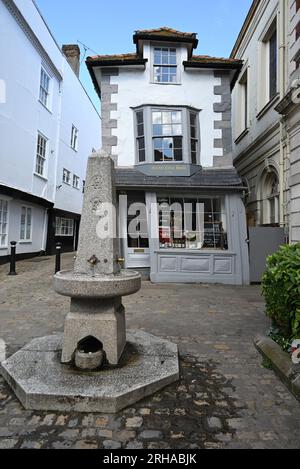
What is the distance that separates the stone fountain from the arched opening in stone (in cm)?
1

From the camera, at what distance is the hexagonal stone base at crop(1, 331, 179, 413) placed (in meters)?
2.71

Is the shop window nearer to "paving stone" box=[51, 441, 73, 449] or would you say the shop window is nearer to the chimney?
"paving stone" box=[51, 441, 73, 449]

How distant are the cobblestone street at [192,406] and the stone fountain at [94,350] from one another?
0.13m

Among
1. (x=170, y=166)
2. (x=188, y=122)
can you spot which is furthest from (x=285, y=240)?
(x=188, y=122)

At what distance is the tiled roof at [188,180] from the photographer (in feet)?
31.0

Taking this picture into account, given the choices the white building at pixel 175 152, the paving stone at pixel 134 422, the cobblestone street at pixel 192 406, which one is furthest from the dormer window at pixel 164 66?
the paving stone at pixel 134 422

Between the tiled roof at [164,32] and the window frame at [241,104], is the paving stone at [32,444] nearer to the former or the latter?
the tiled roof at [164,32]

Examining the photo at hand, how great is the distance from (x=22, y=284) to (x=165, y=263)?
4273 mm

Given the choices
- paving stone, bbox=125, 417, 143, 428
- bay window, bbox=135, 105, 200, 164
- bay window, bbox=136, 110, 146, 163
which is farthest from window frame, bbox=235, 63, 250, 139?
paving stone, bbox=125, 417, 143, 428

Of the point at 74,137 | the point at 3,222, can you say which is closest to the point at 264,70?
the point at 3,222

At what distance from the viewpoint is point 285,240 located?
911 centimetres

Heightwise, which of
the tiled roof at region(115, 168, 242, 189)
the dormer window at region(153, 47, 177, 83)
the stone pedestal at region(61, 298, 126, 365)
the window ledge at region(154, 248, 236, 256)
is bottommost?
the stone pedestal at region(61, 298, 126, 365)

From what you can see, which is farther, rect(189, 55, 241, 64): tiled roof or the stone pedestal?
rect(189, 55, 241, 64): tiled roof

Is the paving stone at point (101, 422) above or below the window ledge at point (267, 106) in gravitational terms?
below
